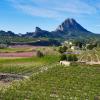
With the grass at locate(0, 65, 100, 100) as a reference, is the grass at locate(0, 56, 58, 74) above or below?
above

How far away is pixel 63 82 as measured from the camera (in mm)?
38281

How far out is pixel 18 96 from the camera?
28344mm

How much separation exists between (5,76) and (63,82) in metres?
10.8

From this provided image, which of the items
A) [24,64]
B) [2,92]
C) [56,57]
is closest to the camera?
[2,92]

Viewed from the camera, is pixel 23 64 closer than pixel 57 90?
No

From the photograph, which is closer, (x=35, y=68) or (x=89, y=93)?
(x=89, y=93)

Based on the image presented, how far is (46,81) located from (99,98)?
1259cm

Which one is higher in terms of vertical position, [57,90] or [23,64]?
[23,64]

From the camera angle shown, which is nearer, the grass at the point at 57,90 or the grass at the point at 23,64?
the grass at the point at 57,90

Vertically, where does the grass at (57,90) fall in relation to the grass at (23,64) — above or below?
below

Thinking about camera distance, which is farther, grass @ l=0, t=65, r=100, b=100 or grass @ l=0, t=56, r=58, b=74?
grass @ l=0, t=56, r=58, b=74

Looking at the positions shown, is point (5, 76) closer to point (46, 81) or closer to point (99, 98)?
point (46, 81)

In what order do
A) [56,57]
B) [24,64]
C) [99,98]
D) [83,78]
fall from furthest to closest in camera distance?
[56,57], [24,64], [83,78], [99,98]

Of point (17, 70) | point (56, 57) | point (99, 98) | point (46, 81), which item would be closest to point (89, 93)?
point (99, 98)
